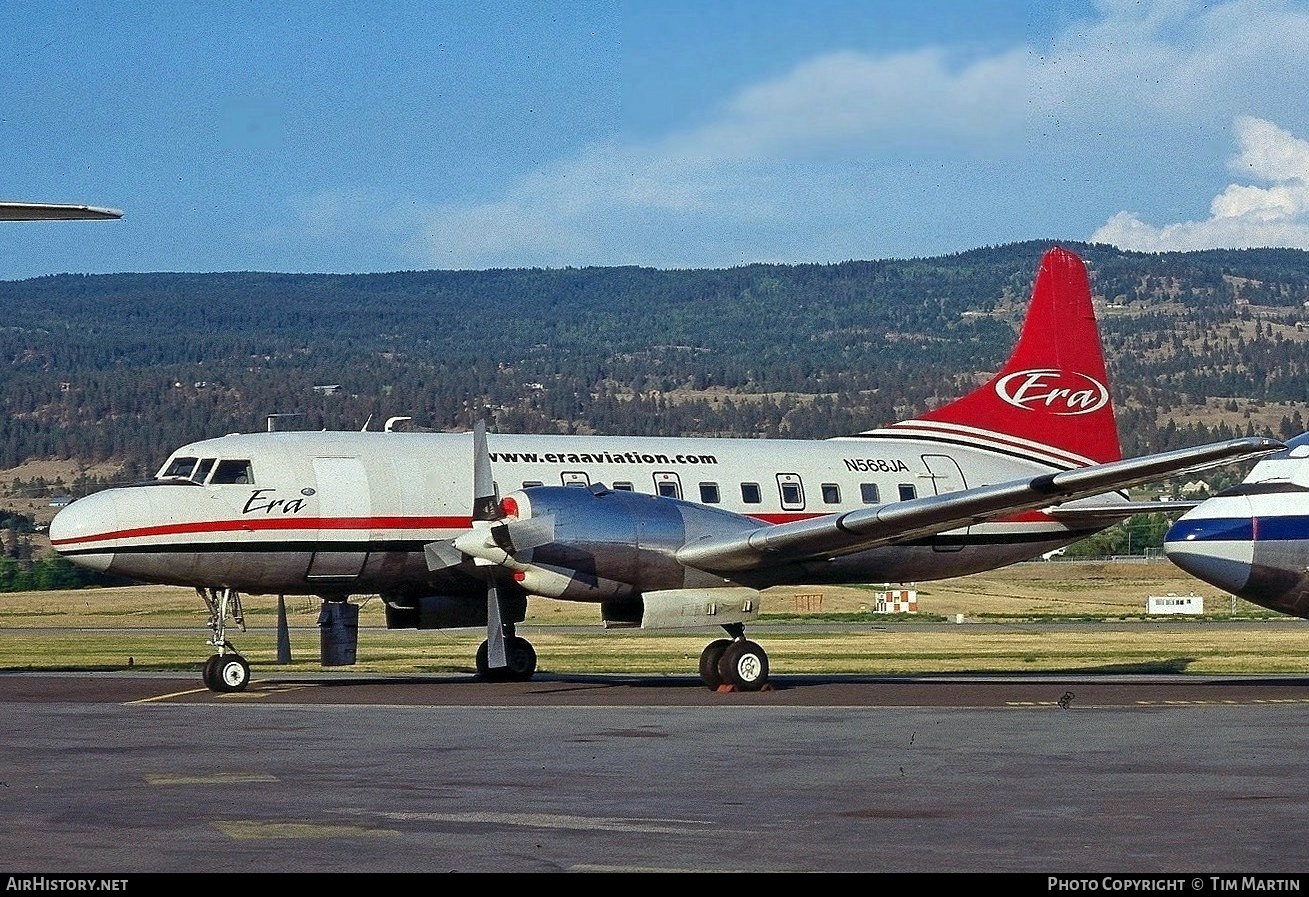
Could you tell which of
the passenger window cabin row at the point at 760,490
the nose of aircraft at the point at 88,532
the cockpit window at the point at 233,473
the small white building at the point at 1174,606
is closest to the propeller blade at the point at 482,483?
the passenger window cabin row at the point at 760,490

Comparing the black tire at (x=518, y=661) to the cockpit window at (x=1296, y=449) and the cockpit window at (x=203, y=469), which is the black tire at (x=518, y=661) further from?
the cockpit window at (x=1296, y=449)

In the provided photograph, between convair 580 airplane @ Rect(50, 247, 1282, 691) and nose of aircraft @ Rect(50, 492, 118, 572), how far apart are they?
0.10 ft

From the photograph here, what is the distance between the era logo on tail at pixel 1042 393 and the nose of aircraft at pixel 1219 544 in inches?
353

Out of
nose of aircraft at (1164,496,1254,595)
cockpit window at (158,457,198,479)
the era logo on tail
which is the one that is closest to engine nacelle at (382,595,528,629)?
cockpit window at (158,457,198,479)

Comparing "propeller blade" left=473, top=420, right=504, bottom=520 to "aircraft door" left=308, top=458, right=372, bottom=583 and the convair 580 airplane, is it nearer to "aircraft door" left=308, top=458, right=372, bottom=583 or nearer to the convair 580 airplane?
the convair 580 airplane

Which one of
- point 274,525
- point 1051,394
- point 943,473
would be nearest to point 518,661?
point 274,525

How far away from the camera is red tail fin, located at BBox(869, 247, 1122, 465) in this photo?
31.6 meters

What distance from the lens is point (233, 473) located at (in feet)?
85.7

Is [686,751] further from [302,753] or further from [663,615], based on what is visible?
[663,615]

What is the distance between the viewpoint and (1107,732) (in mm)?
18812

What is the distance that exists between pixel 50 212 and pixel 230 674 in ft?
Answer: 30.0

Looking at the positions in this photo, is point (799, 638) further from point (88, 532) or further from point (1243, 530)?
point (1243, 530)

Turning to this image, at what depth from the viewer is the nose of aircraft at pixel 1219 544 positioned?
22312 mm
